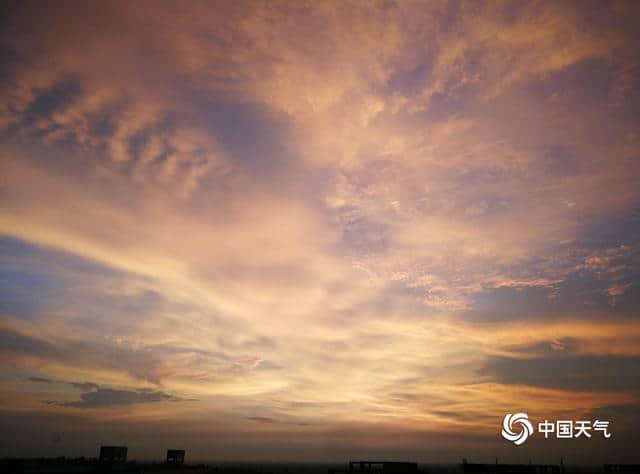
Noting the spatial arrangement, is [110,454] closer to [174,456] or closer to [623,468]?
[174,456]

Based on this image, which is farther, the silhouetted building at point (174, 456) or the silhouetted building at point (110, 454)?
the silhouetted building at point (174, 456)

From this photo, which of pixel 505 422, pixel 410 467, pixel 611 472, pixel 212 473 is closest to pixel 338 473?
pixel 410 467

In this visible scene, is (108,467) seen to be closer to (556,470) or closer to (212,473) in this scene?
(212,473)

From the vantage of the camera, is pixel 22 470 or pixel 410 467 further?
pixel 410 467

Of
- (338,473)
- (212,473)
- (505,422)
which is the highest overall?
(505,422)

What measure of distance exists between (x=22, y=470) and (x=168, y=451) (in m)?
37.7

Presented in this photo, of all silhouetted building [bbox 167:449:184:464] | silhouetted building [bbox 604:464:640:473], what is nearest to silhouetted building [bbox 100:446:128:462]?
silhouetted building [bbox 167:449:184:464]

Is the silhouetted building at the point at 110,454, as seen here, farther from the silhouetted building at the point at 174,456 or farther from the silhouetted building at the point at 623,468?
the silhouetted building at the point at 623,468

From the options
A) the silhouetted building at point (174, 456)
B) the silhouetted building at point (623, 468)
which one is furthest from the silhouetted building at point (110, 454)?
the silhouetted building at point (623, 468)

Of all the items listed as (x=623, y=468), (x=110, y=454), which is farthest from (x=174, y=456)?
(x=623, y=468)

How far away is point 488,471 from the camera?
6925 centimetres

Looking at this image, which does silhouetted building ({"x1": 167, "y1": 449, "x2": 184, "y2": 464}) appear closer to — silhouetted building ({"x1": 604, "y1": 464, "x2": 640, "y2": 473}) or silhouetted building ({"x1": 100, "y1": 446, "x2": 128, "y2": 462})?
silhouetted building ({"x1": 100, "y1": 446, "x2": 128, "y2": 462})

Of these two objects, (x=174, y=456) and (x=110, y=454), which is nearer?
(x=110, y=454)

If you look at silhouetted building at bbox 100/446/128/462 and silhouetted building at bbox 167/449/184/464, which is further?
silhouetted building at bbox 167/449/184/464
